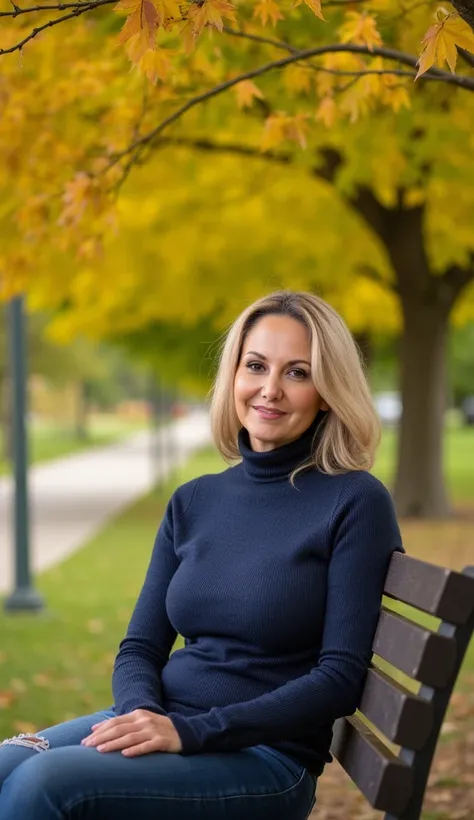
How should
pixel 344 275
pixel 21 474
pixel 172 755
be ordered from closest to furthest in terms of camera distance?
pixel 172 755 → pixel 21 474 → pixel 344 275

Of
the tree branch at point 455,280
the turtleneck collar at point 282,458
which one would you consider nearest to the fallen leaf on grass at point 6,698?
the turtleneck collar at point 282,458

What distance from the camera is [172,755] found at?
2.83 m

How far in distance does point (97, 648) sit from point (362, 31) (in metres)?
5.16

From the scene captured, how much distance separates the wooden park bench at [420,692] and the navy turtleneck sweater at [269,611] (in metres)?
0.18

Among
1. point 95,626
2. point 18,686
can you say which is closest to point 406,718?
point 18,686

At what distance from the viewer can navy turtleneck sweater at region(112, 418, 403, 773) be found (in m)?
2.94

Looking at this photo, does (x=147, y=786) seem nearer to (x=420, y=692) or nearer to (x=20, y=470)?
(x=420, y=692)

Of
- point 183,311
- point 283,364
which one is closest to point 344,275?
point 183,311

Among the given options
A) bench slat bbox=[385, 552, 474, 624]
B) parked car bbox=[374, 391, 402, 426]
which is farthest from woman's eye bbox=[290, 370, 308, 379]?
parked car bbox=[374, 391, 402, 426]

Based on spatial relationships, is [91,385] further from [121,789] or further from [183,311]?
[121,789]

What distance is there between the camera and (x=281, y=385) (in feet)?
10.9

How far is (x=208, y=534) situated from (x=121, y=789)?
73 cm

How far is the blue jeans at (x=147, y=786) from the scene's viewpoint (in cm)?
270

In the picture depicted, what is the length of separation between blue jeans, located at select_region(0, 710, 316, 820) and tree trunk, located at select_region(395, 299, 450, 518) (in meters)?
14.4
